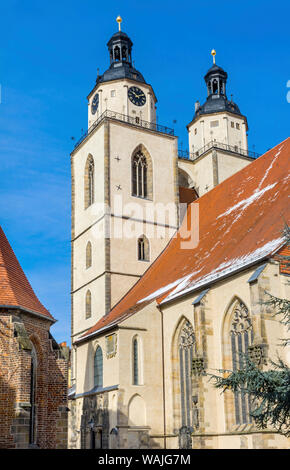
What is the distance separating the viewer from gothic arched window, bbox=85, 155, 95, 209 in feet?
90.6

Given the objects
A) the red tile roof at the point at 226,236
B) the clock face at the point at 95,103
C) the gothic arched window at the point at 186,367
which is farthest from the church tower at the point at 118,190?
the gothic arched window at the point at 186,367

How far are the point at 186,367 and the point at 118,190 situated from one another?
31.2 feet

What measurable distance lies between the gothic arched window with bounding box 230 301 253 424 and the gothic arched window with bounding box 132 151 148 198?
10988 millimetres

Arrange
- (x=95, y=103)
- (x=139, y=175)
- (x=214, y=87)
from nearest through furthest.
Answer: (x=139, y=175), (x=95, y=103), (x=214, y=87)

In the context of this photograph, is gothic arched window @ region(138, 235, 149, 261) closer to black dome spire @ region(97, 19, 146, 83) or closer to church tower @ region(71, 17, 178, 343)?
church tower @ region(71, 17, 178, 343)

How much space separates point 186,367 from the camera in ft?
63.8

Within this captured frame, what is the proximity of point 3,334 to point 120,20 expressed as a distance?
20.2 metres

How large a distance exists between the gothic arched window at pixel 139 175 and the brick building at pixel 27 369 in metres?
10.6

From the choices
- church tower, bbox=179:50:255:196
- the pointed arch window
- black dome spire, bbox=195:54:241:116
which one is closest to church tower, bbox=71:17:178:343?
church tower, bbox=179:50:255:196

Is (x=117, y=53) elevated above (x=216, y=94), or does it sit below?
above

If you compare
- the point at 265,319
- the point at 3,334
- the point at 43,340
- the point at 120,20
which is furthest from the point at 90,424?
the point at 120,20

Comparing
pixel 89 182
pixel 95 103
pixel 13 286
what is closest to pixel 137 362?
pixel 13 286

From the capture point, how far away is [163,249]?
26.6m

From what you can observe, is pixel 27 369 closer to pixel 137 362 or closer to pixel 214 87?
pixel 137 362
